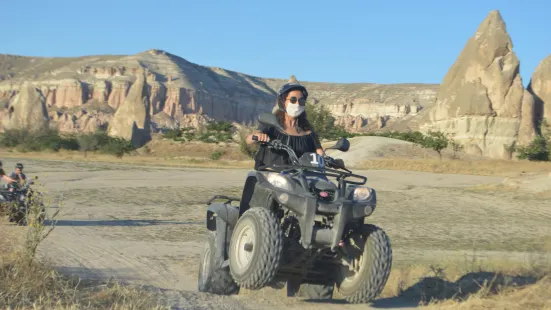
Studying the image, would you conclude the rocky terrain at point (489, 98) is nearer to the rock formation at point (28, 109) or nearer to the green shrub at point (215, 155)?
the green shrub at point (215, 155)

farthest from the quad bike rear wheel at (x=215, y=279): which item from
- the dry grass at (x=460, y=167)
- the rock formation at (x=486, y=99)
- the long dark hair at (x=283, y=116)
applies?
the rock formation at (x=486, y=99)

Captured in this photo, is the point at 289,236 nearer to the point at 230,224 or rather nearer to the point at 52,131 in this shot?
the point at 230,224

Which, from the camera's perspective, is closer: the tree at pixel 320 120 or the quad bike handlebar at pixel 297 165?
the quad bike handlebar at pixel 297 165

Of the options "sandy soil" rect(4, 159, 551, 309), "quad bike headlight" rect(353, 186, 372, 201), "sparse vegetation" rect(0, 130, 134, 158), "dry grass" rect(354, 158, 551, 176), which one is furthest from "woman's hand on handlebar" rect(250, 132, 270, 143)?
"sparse vegetation" rect(0, 130, 134, 158)

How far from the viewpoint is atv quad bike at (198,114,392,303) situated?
5828 mm

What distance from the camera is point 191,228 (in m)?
15.7

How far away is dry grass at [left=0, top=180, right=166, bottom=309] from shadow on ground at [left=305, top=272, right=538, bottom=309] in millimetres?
2305

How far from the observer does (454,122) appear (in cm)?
8231

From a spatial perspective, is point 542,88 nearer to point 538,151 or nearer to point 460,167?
point 538,151

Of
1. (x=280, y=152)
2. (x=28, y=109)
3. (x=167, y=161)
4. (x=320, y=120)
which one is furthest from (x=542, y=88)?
(x=28, y=109)

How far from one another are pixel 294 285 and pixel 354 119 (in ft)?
617

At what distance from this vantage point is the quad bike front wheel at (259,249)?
5816mm

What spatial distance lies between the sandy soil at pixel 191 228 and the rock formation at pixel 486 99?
48630 millimetres

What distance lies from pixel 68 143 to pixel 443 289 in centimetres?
7811
